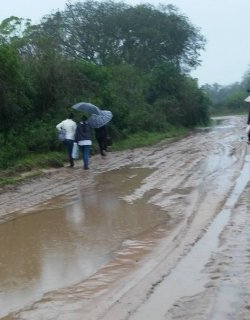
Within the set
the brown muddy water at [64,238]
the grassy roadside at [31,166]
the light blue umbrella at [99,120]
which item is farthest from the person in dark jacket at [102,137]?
the brown muddy water at [64,238]

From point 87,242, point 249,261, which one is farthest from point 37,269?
point 249,261

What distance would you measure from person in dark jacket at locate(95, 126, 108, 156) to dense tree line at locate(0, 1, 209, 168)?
1.47m

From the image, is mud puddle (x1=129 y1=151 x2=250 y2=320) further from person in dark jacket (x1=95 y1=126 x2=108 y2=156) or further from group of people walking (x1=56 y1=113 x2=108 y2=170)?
person in dark jacket (x1=95 y1=126 x2=108 y2=156)

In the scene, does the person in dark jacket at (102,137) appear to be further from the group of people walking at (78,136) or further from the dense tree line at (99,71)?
the group of people walking at (78,136)

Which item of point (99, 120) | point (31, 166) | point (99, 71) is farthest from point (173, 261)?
point (99, 71)

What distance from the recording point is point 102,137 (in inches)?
734

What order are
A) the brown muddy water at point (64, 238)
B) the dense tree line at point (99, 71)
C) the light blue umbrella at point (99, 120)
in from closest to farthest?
1. the brown muddy water at point (64, 238)
2. the dense tree line at point (99, 71)
3. the light blue umbrella at point (99, 120)

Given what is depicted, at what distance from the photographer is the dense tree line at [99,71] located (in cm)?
1664

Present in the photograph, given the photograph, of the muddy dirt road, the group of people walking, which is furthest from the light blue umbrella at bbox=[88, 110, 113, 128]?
the muddy dirt road

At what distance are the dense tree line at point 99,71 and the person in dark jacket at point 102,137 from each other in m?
1.47

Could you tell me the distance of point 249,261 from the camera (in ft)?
18.5

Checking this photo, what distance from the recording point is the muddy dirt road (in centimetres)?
442

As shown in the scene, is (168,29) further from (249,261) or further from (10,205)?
(249,261)

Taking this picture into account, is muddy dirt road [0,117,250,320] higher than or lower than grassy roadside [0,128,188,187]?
lower
